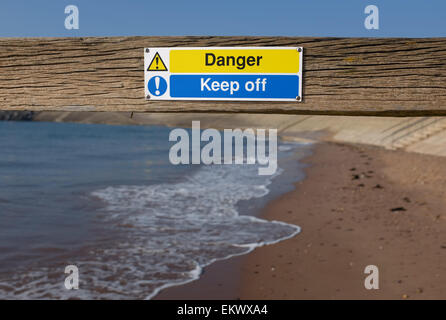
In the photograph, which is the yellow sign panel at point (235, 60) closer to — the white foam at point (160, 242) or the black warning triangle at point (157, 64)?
the black warning triangle at point (157, 64)

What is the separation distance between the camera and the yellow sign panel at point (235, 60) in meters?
2.12

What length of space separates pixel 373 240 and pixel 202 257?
365 centimetres

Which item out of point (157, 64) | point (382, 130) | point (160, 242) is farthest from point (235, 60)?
point (382, 130)

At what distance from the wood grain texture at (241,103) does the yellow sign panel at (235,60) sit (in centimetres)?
5

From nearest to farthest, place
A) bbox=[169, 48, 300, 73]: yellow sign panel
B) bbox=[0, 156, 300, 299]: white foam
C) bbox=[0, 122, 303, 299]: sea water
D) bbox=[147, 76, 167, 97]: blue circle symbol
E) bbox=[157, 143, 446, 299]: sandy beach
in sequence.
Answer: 1. bbox=[169, 48, 300, 73]: yellow sign panel
2. bbox=[147, 76, 167, 97]: blue circle symbol
3. bbox=[157, 143, 446, 299]: sandy beach
4. bbox=[0, 156, 300, 299]: white foam
5. bbox=[0, 122, 303, 299]: sea water

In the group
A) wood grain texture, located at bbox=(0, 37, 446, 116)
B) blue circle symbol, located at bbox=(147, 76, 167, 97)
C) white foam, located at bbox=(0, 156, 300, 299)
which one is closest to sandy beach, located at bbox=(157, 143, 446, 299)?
white foam, located at bbox=(0, 156, 300, 299)

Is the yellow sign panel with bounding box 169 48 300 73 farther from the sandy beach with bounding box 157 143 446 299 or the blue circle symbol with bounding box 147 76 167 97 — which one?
the sandy beach with bounding box 157 143 446 299

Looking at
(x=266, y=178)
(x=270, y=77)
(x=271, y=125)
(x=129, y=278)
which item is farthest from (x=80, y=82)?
(x=271, y=125)

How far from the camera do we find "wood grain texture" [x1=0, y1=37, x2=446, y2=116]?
7.18 ft

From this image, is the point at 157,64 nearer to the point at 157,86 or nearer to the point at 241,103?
the point at 157,86

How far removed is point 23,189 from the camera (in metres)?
18.7

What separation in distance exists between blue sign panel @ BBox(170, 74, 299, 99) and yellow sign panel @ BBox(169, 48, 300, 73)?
3 cm

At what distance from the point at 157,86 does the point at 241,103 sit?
46 centimetres

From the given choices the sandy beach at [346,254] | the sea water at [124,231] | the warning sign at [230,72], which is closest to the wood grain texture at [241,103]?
the warning sign at [230,72]
